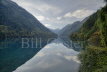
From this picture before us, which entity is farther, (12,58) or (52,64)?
(12,58)

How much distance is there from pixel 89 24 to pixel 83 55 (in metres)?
69.8

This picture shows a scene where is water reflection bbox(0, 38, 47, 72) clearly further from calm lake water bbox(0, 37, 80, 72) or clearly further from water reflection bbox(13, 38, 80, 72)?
water reflection bbox(13, 38, 80, 72)

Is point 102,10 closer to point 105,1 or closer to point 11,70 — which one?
point 105,1

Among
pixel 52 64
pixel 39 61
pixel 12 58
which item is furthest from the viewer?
pixel 12 58

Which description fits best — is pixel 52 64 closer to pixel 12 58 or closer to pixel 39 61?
pixel 39 61

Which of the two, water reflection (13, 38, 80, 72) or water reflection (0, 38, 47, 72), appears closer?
water reflection (13, 38, 80, 72)

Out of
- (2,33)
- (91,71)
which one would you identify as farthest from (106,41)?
(2,33)

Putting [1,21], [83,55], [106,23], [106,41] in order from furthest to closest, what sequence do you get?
[1,21], [106,41], [106,23], [83,55]

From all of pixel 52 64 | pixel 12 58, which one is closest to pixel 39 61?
pixel 52 64

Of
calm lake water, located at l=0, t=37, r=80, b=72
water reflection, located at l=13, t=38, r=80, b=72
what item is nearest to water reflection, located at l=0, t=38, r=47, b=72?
calm lake water, located at l=0, t=37, r=80, b=72

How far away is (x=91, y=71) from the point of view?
12.3 meters

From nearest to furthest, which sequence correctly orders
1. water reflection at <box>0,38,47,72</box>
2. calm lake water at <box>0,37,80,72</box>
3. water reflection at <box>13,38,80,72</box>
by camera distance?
water reflection at <box>13,38,80,72</box> → calm lake water at <box>0,37,80,72</box> → water reflection at <box>0,38,47,72</box>

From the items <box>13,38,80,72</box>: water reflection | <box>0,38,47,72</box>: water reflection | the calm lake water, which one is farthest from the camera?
<box>0,38,47,72</box>: water reflection

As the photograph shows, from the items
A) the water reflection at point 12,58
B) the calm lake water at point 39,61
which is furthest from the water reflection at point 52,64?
the water reflection at point 12,58
